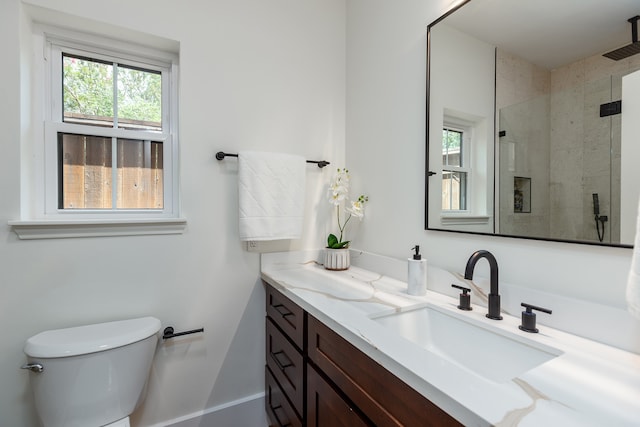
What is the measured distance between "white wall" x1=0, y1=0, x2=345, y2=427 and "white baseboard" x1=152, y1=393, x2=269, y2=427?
3 cm

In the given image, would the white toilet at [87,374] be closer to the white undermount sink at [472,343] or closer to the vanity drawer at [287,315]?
the vanity drawer at [287,315]

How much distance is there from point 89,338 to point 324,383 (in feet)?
2.99

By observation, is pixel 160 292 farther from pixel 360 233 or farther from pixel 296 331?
pixel 360 233

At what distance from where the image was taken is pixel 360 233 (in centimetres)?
173

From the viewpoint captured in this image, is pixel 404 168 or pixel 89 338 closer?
pixel 89 338

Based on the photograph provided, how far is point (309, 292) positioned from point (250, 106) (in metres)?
1.02

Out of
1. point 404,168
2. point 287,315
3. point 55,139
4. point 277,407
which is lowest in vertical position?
point 277,407

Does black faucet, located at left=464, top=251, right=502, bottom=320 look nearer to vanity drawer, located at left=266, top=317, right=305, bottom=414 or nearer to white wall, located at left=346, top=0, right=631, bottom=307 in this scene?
white wall, located at left=346, top=0, right=631, bottom=307

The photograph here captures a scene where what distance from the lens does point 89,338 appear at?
1139mm

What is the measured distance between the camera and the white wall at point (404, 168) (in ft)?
2.76

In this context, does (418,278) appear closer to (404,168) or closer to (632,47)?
(404,168)

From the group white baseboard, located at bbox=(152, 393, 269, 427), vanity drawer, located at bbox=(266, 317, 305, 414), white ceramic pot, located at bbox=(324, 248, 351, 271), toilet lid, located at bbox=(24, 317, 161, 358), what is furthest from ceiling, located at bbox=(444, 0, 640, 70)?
white baseboard, located at bbox=(152, 393, 269, 427)

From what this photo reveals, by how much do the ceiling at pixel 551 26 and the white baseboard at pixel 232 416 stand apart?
1.93 m

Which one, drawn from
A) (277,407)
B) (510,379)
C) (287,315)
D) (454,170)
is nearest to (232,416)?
(277,407)
